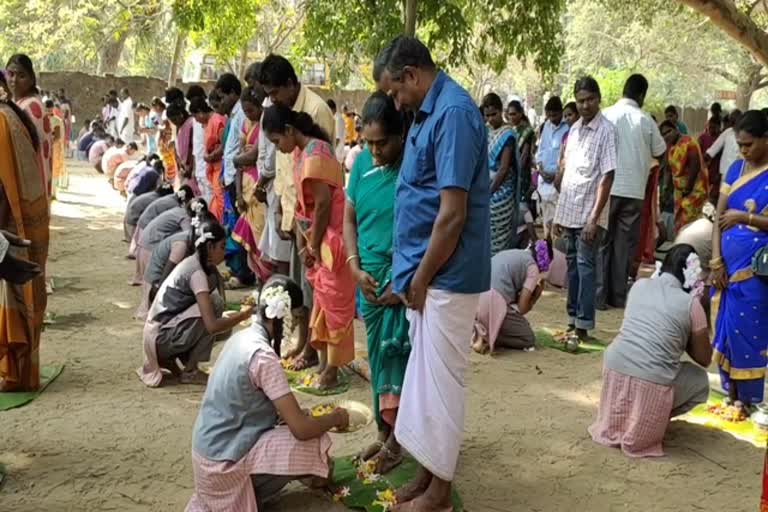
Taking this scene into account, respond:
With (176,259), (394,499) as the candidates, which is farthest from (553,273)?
(394,499)

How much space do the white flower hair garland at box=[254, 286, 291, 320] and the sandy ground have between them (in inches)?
37.1

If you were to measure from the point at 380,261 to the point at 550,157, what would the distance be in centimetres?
574

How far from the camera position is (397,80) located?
3.25 meters

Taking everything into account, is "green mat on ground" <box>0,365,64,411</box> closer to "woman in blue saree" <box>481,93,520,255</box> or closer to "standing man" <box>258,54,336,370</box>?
"standing man" <box>258,54,336,370</box>

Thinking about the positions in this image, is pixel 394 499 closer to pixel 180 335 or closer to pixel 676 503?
pixel 676 503

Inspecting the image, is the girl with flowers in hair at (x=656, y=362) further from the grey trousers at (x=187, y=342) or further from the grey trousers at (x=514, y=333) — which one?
the grey trousers at (x=187, y=342)

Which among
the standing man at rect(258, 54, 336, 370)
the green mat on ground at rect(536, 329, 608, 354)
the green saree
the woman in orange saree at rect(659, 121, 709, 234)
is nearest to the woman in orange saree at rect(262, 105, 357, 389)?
the standing man at rect(258, 54, 336, 370)

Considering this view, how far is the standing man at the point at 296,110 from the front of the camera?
521 cm

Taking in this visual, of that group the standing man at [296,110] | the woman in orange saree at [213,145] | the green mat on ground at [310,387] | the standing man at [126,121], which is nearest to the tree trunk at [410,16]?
the standing man at [296,110]

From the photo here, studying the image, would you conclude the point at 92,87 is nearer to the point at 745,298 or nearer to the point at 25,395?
the point at 25,395

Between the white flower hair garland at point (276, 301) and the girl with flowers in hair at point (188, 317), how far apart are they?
5.24 ft

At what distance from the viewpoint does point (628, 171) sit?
7035 mm

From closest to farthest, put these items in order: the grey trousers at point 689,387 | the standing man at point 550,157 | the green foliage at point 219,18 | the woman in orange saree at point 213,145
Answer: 1. the grey trousers at point 689,387
2. the woman in orange saree at point 213,145
3. the standing man at point 550,157
4. the green foliage at point 219,18

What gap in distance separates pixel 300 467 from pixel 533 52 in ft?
20.6
